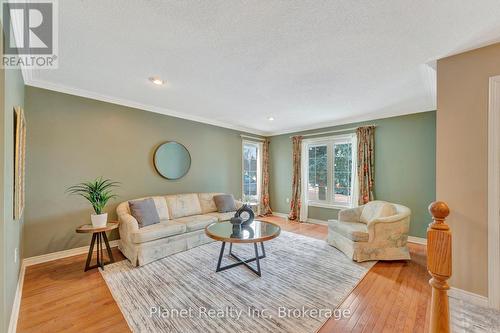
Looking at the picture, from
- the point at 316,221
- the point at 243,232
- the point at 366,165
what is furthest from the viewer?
the point at 316,221

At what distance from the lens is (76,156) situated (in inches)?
120

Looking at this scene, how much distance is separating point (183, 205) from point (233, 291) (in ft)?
7.00

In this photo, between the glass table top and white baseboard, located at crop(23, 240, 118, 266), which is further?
white baseboard, located at crop(23, 240, 118, 266)

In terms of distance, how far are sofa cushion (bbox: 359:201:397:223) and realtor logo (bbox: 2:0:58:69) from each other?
4260mm

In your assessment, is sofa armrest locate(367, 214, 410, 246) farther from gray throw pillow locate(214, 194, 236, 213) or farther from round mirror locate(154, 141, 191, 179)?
round mirror locate(154, 141, 191, 179)

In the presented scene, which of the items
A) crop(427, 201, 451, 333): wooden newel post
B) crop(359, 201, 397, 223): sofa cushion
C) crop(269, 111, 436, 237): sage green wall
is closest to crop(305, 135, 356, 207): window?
crop(269, 111, 436, 237): sage green wall

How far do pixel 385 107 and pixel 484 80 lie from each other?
1.81 m

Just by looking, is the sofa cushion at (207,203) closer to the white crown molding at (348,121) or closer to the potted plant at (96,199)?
the potted plant at (96,199)

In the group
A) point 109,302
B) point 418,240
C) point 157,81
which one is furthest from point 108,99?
point 418,240

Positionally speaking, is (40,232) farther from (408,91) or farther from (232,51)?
(408,91)

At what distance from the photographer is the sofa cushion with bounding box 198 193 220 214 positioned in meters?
4.22

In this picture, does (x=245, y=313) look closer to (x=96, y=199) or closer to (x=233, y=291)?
(x=233, y=291)

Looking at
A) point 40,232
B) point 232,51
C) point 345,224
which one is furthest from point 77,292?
point 345,224

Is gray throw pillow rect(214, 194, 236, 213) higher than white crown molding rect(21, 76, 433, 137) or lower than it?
lower
